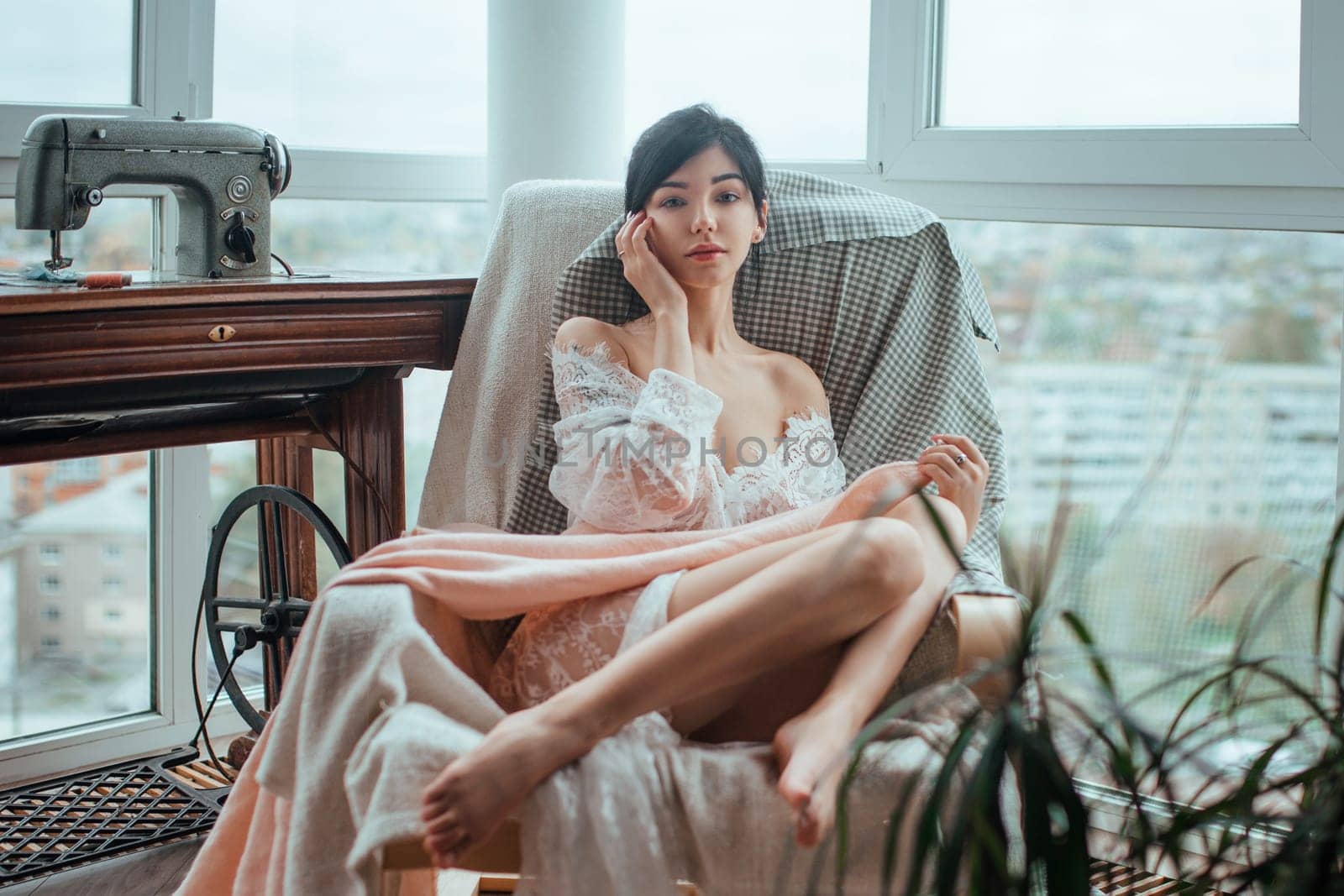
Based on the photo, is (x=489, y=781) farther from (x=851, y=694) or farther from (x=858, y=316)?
(x=858, y=316)

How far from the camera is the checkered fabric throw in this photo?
1885 millimetres

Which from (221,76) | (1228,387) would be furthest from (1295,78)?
(221,76)

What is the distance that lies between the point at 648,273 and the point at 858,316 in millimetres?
332

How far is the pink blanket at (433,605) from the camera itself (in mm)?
1362

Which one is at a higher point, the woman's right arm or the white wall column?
the white wall column

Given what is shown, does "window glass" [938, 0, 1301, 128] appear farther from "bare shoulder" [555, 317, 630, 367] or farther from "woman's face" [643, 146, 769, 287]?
"bare shoulder" [555, 317, 630, 367]

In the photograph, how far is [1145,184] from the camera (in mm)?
2168

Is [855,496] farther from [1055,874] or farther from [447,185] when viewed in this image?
[447,185]

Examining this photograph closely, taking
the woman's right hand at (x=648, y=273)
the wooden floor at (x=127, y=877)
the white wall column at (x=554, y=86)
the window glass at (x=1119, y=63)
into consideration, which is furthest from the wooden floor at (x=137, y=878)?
the window glass at (x=1119, y=63)

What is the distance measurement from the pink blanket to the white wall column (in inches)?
40.2

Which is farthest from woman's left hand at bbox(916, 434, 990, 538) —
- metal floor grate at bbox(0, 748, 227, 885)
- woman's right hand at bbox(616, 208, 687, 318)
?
metal floor grate at bbox(0, 748, 227, 885)

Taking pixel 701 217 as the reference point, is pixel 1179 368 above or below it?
below

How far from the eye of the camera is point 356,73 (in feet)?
8.56

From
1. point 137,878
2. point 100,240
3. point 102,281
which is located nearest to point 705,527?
point 102,281
